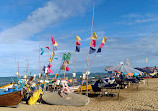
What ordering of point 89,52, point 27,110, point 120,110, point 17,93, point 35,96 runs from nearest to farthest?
point 120,110, point 27,110, point 17,93, point 35,96, point 89,52

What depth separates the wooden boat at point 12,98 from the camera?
10.4 meters

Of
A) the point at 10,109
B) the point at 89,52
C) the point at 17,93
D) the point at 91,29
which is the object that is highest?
the point at 91,29

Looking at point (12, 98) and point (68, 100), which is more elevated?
point (12, 98)

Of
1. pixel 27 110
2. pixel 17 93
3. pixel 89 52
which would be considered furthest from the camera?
pixel 89 52

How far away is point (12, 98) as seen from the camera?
34.1ft

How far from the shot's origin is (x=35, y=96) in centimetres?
1112

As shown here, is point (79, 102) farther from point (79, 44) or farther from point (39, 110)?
point (79, 44)

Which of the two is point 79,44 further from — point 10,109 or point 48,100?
point 10,109

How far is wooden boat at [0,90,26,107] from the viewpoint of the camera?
10.4 m

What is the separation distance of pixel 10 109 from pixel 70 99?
428 cm

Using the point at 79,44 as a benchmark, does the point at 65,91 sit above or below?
below

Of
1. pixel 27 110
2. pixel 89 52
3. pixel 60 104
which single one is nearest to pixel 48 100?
pixel 60 104

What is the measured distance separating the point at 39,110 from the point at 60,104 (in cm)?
167

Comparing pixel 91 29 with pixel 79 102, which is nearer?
pixel 79 102
